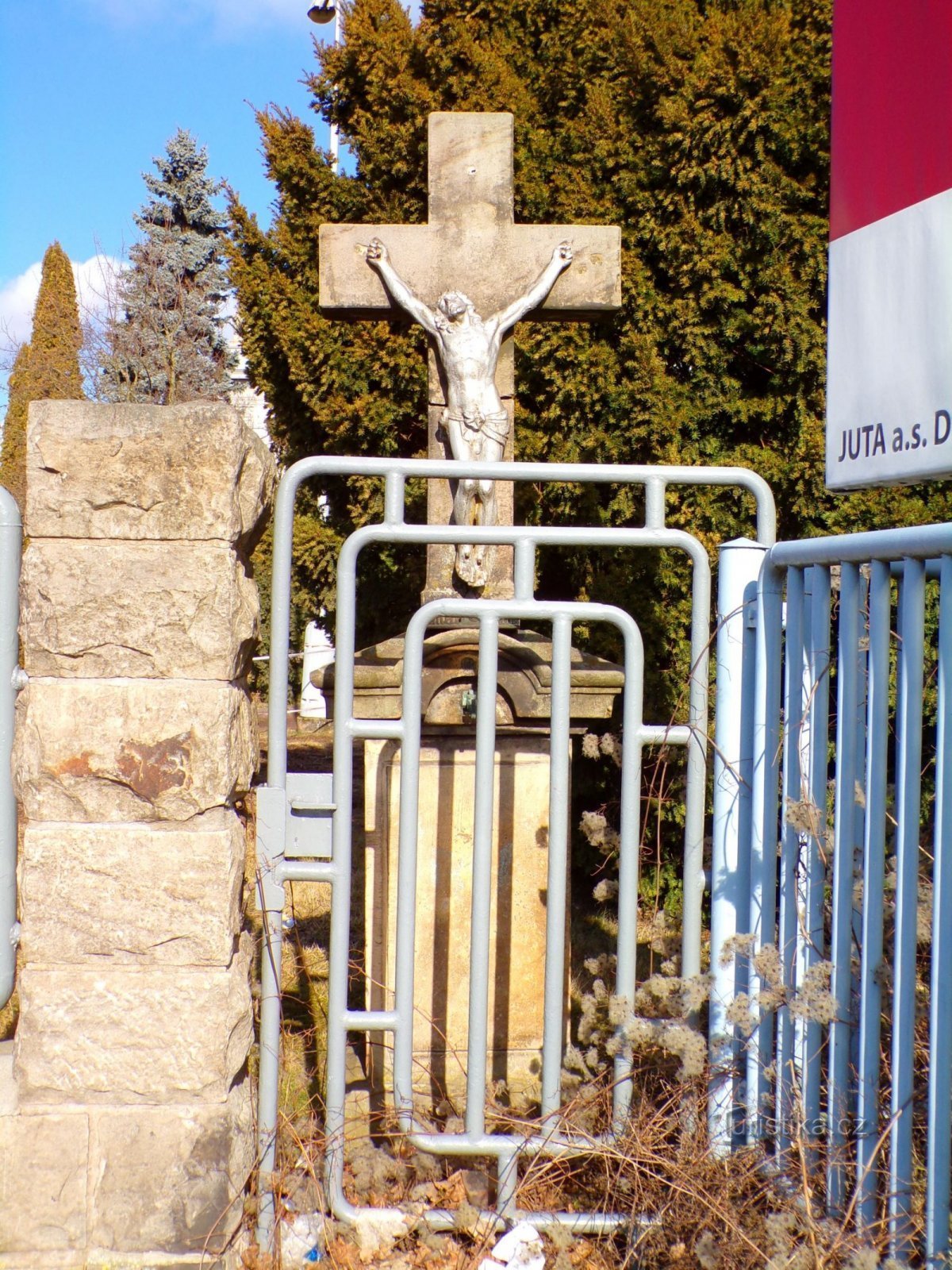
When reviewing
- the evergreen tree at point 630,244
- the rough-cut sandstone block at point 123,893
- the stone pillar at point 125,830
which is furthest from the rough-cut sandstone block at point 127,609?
the evergreen tree at point 630,244

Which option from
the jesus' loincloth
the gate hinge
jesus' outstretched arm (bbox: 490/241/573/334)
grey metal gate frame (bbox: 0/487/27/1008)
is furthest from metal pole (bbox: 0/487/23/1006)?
jesus' outstretched arm (bbox: 490/241/573/334)

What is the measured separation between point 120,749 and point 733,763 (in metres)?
1.21

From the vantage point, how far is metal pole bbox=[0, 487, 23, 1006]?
6.80 ft

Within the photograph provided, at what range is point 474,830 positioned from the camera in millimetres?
2328

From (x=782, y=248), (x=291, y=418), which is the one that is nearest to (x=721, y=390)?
(x=782, y=248)

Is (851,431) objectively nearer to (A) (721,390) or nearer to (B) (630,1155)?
(B) (630,1155)

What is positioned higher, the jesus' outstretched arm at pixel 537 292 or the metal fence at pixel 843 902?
the jesus' outstretched arm at pixel 537 292

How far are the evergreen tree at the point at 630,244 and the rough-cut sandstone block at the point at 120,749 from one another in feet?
9.14

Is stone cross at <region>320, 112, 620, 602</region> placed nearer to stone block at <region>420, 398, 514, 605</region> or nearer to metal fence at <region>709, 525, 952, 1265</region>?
stone block at <region>420, 398, 514, 605</region>

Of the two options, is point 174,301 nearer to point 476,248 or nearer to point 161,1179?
point 476,248

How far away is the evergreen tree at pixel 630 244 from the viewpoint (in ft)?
16.1

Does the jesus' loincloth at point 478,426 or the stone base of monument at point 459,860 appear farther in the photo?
the jesus' loincloth at point 478,426

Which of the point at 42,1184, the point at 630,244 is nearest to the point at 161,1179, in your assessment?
the point at 42,1184

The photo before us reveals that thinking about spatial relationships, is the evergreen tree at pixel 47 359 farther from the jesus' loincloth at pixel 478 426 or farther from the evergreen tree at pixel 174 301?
the jesus' loincloth at pixel 478 426
